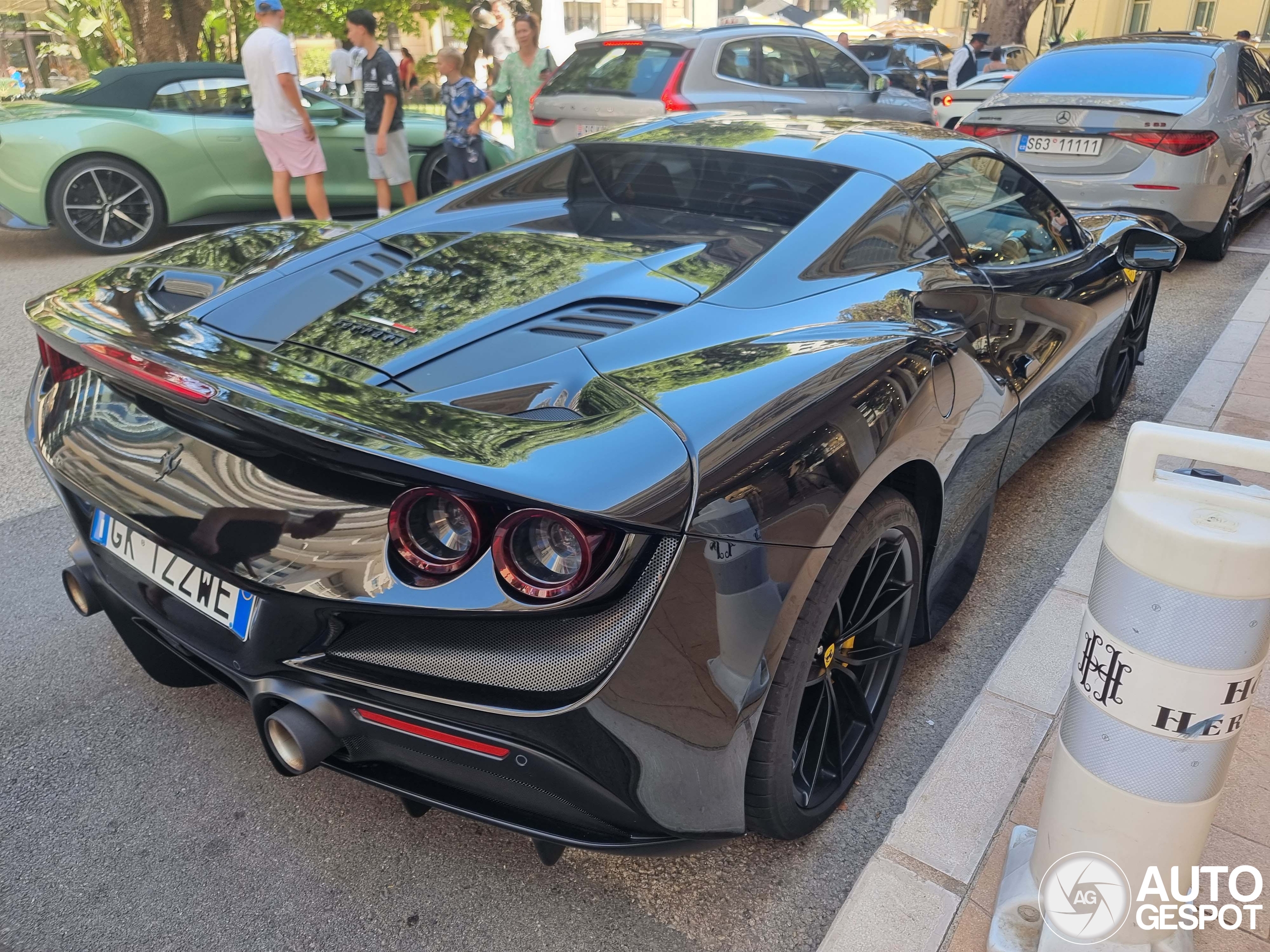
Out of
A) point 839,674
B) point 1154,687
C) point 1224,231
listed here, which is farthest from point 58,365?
point 1224,231

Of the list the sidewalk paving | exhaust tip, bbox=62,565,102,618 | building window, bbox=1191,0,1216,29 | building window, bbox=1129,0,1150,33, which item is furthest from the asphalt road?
building window, bbox=1129,0,1150,33

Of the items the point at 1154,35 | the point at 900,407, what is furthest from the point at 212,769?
the point at 1154,35

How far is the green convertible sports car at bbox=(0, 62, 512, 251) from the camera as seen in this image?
23.4 ft

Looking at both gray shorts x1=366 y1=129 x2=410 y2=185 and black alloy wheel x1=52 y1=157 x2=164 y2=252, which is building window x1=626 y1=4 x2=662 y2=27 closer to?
gray shorts x1=366 y1=129 x2=410 y2=185

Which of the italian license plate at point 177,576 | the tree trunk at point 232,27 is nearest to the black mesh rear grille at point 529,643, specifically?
the italian license plate at point 177,576

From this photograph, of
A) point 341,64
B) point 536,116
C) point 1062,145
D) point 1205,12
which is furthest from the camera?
point 1205,12

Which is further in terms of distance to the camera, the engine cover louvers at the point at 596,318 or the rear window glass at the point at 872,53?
the rear window glass at the point at 872,53

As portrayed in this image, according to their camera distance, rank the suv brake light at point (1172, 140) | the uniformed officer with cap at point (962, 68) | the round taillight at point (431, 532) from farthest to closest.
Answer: the uniformed officer with cap at point (962, 68)
the suv brake light at point (1172, 140)
the round taillight at point (431, 532)

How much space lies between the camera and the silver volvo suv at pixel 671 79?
779 cm

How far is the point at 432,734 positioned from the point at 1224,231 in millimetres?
7792

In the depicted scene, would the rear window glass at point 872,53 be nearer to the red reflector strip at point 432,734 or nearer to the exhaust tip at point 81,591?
the exhaust tip at point 81,591

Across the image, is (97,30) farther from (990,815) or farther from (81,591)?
(990,815)

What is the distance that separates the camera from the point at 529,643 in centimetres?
157

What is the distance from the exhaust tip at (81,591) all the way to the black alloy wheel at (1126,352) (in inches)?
147
